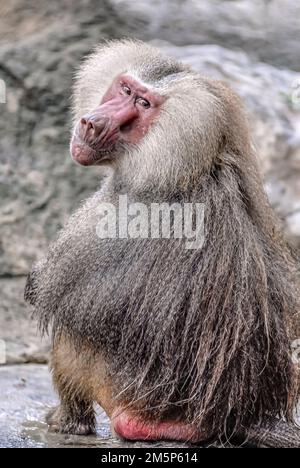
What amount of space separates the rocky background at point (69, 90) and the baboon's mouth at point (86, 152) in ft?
5.19

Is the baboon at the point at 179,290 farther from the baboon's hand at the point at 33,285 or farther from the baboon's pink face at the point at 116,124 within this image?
the baboon's hand at the point at 33,285

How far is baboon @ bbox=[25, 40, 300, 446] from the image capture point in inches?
142

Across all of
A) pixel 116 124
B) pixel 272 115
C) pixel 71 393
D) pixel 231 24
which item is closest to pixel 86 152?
pixel 116 124

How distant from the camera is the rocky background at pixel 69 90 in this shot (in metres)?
5.44

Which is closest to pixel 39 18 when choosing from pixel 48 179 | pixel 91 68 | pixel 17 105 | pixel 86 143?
pixel 17 105

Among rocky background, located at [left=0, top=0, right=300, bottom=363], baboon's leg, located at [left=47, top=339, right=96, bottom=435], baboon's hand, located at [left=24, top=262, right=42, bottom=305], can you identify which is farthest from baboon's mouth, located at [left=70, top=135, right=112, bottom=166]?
rocky background, located at [left=0, top=0, right=300, bottom=363]

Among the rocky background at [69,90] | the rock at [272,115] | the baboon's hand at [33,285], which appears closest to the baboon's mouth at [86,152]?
the baboon's hand at [33,285]

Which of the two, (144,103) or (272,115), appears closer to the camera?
(144,103)

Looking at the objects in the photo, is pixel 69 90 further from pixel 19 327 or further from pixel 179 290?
pixel 179 290

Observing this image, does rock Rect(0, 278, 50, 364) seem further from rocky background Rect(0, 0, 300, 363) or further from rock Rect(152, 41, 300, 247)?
rock Rect(152, 41, 300, 247)

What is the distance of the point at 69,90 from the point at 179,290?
2.23 m

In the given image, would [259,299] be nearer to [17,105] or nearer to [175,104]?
[175,104]

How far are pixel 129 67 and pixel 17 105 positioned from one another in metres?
1.62

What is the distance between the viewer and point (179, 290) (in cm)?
361
